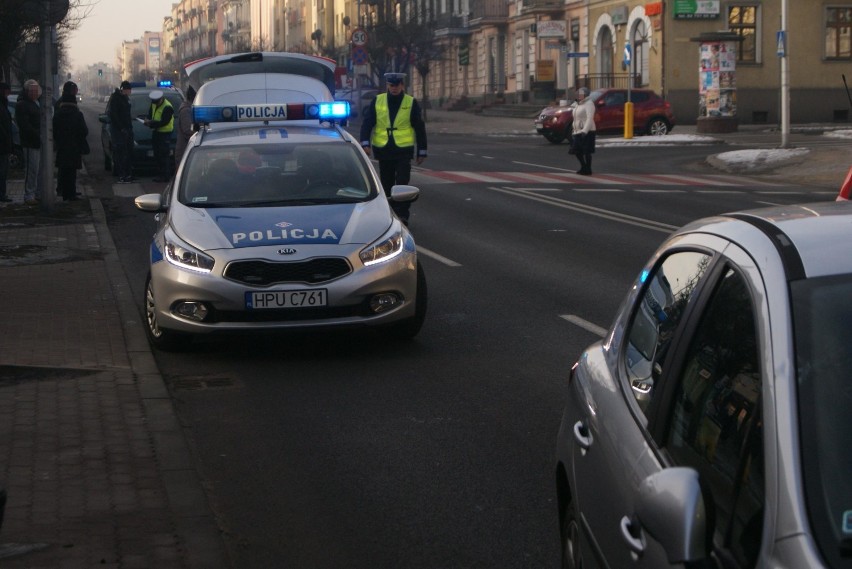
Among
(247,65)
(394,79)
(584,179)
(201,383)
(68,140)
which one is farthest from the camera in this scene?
(584,179)

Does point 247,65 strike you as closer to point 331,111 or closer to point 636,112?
point 331,111

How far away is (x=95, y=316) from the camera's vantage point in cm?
1040

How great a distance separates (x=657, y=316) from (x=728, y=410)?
32.5 inches

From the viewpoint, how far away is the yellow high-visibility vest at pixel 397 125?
15875mm

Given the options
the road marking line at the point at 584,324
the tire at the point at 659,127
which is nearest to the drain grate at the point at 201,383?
the road marking line at the point at 584,324

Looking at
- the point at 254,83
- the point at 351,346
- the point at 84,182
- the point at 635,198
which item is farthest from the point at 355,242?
the point at 84,182

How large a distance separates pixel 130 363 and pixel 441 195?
13647 mm

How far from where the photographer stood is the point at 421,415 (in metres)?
7.25

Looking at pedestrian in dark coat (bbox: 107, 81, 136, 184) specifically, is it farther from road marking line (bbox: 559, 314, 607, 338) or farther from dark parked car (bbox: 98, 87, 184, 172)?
road marking line (bbox: 559, 314, 607, 338)

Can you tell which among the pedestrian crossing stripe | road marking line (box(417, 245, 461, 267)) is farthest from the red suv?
road marking line (box(417, 245, 461, 267))

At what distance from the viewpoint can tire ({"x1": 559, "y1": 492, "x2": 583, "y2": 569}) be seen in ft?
12.5

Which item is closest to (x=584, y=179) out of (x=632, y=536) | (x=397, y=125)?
(x=397, y=125)

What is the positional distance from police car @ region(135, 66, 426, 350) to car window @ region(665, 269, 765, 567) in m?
5.58

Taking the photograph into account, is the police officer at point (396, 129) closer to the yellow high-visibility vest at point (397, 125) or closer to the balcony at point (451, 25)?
the yellow high-visibility vest at point (397, 125)
